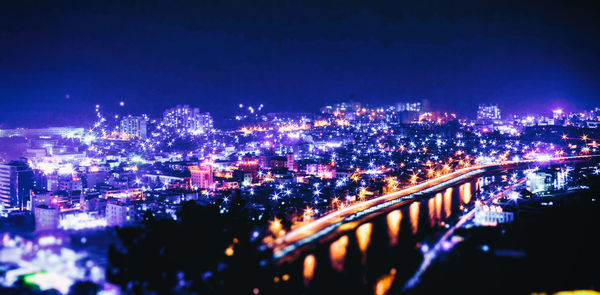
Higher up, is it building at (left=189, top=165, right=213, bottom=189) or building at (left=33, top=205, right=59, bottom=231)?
building at (left=189, top=165, right=213, bottom=189)

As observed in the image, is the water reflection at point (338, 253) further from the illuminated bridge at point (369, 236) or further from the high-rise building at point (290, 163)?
the high-rise building at point (290, 163)

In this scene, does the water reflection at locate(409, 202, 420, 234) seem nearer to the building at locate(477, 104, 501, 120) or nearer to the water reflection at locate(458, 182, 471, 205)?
the water reflection at locate(458, 182, 471, 205)

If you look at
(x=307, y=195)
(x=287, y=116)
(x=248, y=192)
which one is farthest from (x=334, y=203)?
(x=287, y=116)

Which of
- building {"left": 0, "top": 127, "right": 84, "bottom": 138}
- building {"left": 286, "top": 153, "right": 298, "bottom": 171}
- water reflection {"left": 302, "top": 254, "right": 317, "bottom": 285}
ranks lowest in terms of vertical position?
water reflection {"left": 302, "top": 254, "right": 317, "bottom": 285}

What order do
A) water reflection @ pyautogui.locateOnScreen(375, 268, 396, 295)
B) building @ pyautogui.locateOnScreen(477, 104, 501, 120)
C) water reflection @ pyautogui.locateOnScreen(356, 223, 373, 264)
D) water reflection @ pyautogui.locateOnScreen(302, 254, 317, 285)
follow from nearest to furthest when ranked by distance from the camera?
water reflection @ pyautogui.locateOnScreen(375, 268, 396, 295)
water reflection @ pyautogui.locateOnScreen(302, 254, 317, 285)
water reflection @ pyautogui.locateOnScreen(356, 223, 373, 264)
building @ pyautogui.locateOnScreen(477, 104, 501, 120)

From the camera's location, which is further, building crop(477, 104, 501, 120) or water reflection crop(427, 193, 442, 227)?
building crop(477, 104, 501, 120)

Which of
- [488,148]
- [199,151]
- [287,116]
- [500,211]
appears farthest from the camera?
[287,116]

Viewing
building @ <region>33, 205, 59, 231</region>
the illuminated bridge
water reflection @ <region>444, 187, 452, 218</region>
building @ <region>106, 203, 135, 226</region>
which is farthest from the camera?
water reflection @ <region>444, 187, 452, 218</region>

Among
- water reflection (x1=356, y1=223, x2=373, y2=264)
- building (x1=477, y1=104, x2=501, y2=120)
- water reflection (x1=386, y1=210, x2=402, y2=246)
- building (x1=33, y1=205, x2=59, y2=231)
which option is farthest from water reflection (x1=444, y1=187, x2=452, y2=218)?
building (x1=477, y1=104, x2=501, y2=120)

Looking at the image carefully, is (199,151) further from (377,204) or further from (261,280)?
(261,280)
